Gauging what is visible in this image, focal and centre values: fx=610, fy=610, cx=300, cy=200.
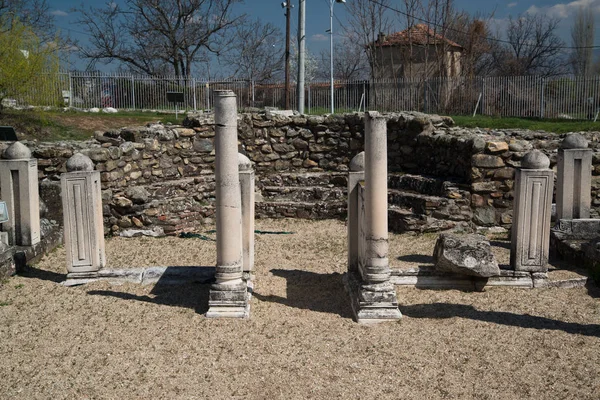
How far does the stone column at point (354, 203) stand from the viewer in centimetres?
751

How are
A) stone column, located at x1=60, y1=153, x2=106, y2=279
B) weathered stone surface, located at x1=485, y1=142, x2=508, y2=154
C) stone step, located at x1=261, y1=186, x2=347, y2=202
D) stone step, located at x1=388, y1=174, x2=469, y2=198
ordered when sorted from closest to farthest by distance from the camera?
1. stone column, located at x1=60, y1=153, x2=106, y2=279
2. weathered stone surface, located at x1=485, y1=142, x2=508, y2=154
3. stone step, located at x1=388, y1=174, x2=469, y2=198
4. stone step, located at x1=261, y1=186, x2=347, y2=202

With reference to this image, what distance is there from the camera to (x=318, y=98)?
26.8 m

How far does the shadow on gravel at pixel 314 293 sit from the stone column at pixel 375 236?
323 mm

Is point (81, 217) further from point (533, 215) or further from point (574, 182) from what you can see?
point (574, 182)

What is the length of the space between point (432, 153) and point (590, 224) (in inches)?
160

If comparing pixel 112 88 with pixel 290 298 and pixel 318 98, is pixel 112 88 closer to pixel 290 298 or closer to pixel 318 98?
pixel 318 98

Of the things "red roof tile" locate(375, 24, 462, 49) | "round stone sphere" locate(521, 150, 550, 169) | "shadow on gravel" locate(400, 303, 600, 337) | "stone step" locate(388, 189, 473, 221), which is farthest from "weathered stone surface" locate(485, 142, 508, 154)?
"red roof tile" locate(375, 24, 462, 49)

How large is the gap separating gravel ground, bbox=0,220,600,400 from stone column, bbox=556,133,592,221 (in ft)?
6.81

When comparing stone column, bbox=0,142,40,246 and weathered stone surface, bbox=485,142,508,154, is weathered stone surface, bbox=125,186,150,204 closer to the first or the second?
stone column, bbox=0,142,40,246

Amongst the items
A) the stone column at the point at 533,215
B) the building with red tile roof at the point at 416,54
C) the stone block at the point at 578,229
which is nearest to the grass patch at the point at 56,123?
the stone block at the point at 578,229

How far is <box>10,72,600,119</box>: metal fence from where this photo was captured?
22241mm


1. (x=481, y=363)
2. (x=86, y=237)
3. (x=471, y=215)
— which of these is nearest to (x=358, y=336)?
(x=481, y=363)

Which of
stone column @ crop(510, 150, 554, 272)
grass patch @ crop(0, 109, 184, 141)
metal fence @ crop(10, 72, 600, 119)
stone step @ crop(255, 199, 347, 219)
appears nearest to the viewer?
stone column @ crop(510, 150, 554, 272)

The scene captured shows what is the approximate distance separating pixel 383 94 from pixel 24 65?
13.8m
